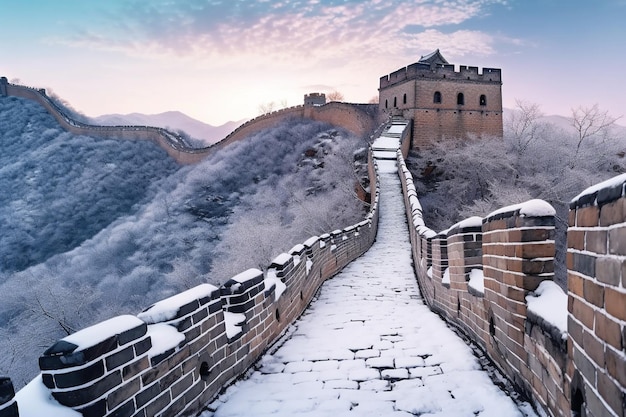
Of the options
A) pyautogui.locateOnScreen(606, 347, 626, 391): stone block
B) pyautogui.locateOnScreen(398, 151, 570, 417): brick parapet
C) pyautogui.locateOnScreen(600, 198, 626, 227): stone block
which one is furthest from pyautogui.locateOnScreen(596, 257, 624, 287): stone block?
pyautogui.locateOnScreen(398, 151, 570, 417): brick parapet

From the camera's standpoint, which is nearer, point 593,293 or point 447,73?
point 593,293

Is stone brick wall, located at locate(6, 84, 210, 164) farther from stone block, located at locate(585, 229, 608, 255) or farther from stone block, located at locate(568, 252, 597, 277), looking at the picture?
stone block, located at locate(585, 229, 608, 255)

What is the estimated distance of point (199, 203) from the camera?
37969 millimetres

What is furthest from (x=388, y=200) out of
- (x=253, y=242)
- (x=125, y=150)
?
(x=125, y=150)

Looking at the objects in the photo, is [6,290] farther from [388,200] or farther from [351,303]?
[351,303]

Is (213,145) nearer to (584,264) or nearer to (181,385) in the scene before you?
(181,385)

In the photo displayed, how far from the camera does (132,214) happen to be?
1602 inches

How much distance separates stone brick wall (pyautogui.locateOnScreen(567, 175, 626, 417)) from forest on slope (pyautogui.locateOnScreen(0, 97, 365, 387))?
2354 cm

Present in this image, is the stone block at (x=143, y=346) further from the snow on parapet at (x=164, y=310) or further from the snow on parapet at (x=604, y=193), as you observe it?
the snow on parapet at (x=604, y=193)

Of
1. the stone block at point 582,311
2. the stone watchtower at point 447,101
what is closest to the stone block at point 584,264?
the stone block at point 582,311

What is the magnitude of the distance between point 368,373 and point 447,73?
33.9m

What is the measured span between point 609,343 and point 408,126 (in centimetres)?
3238

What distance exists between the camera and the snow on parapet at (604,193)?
64.4 inches

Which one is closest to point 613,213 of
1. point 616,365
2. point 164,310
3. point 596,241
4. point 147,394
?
point 596,241
